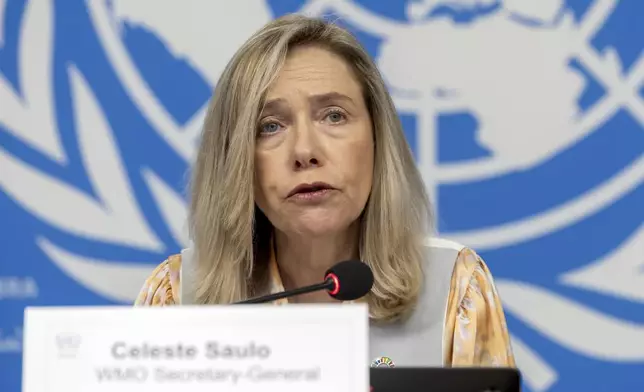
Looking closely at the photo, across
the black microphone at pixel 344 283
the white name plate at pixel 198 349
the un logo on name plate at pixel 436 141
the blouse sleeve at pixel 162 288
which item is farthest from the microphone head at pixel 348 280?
the un logo on name plate at pixel 436 141

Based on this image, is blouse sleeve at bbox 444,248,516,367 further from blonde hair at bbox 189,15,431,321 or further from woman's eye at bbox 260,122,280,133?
woman's eye at bbox 260,122,280,133

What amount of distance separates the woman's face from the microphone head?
351 millimetres

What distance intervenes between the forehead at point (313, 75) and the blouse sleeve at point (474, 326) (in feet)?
1.44

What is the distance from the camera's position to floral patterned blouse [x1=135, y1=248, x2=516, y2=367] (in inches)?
60.4

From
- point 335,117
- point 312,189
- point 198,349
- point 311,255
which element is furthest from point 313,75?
point 198,349

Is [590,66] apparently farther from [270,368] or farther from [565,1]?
[270,368]

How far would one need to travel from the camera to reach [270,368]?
2.48 feet

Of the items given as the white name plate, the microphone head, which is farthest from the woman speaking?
the white name plate

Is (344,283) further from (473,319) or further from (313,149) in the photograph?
(473,319)

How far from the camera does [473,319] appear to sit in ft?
5.09

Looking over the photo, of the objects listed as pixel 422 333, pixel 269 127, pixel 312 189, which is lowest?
pixel 422 333

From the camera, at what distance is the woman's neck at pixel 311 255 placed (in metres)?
1.58

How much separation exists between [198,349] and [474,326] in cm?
88

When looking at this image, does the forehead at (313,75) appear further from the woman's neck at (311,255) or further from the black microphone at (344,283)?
the black microphone at (344,283)
